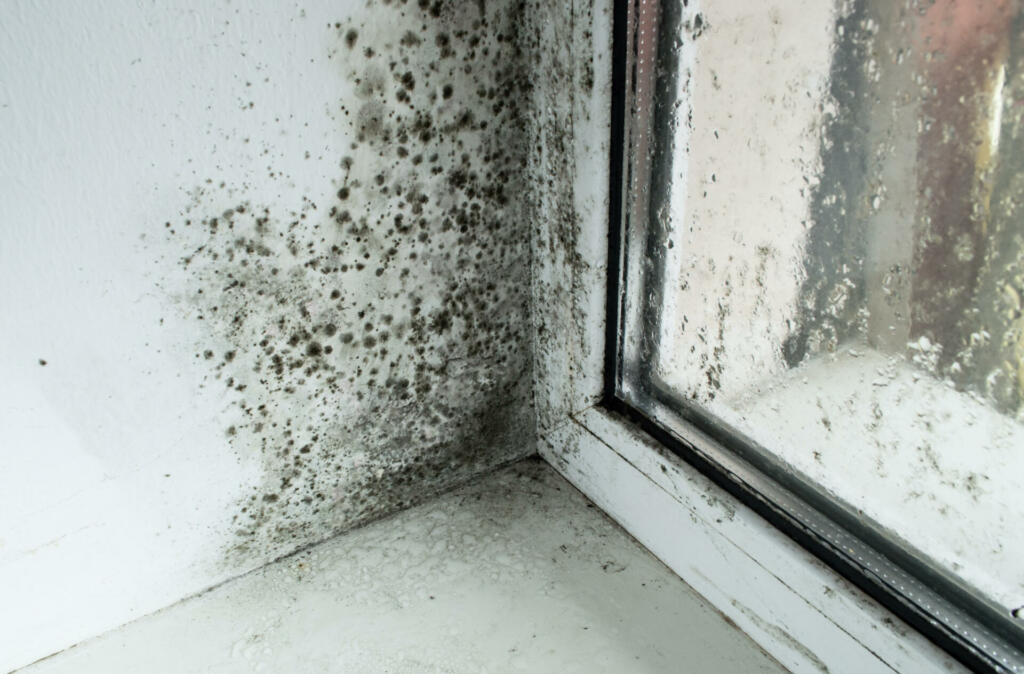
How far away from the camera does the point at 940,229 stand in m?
0.79

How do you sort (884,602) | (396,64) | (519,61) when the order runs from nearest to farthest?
(884,602)
(396,64)
(519,61)

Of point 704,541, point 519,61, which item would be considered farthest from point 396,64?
point 704,541

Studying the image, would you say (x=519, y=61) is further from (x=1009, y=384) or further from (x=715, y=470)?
(x=1009, y=384)

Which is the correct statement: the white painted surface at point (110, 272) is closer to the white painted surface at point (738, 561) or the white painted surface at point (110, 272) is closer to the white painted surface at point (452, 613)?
the white painted surface at point (452, 613)

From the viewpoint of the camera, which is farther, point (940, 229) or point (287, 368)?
point (287, 368)

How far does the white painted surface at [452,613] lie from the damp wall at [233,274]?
52 millimetres

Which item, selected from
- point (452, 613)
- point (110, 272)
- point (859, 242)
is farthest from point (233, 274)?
point (859, 242)

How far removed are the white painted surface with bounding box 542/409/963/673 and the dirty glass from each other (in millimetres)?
90

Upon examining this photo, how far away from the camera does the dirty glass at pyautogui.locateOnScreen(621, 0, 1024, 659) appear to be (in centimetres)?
75

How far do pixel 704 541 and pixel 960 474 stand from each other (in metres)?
0.38

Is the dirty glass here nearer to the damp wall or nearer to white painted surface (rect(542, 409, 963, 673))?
white painted surface (rect(542, 409, 963, 673))

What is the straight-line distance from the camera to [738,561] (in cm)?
108

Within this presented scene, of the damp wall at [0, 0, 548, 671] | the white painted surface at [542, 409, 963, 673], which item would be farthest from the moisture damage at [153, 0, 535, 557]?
the white painted surface at [542, 409, 963, 673]

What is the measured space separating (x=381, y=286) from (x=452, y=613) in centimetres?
47
